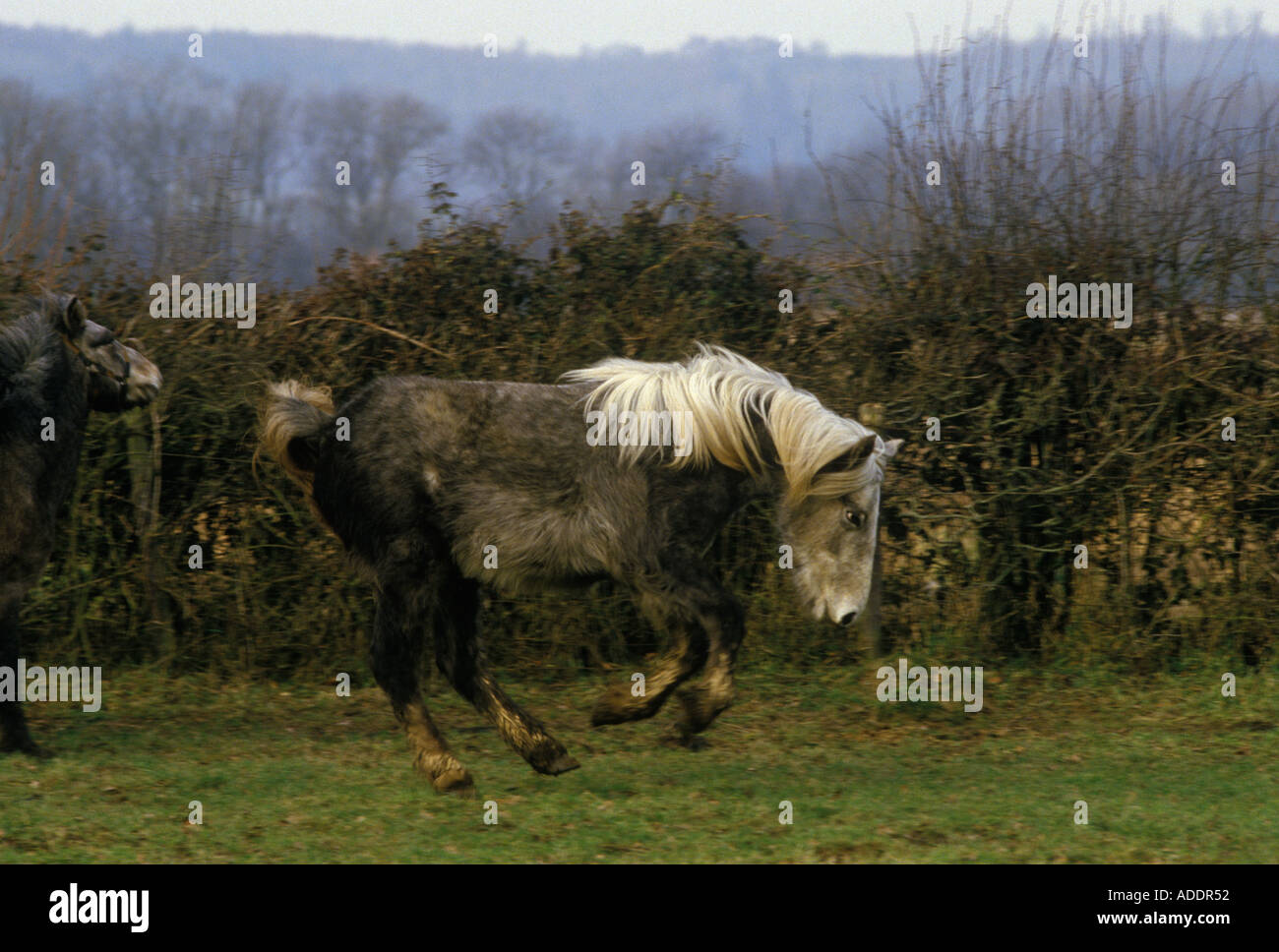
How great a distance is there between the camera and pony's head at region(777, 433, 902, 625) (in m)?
6.54

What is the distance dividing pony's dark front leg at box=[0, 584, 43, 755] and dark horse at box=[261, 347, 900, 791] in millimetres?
1442

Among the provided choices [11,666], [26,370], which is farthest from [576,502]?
[11,666]

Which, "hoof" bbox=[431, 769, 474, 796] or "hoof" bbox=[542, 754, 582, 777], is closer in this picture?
"hoof" bbox=[431, 769, 474, 796]

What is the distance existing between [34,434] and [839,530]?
3853mm

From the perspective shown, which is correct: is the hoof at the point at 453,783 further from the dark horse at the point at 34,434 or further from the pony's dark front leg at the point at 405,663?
the dark horse at the point at 34,434

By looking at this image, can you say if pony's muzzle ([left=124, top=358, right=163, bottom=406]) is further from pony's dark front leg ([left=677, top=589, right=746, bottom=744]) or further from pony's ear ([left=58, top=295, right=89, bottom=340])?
pony's dark front leg ([left=677, top=589, right=746, bottom=744])

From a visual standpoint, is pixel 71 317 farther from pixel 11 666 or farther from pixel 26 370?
pixel 11 666

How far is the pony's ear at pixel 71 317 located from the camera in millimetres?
6965

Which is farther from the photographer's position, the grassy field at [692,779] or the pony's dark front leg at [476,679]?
the pony's dark front leg at [476,679]

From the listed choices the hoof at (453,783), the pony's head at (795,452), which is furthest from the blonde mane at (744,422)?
the hoof at (453,783)

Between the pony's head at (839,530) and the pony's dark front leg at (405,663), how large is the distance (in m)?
1.81

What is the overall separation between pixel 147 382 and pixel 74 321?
48 centimetres

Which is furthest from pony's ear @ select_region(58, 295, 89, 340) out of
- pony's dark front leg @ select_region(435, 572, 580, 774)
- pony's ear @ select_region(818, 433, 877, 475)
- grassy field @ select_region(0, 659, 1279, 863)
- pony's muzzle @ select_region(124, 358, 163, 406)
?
pony's ear @ select_region(818, 433, 877, 475)
